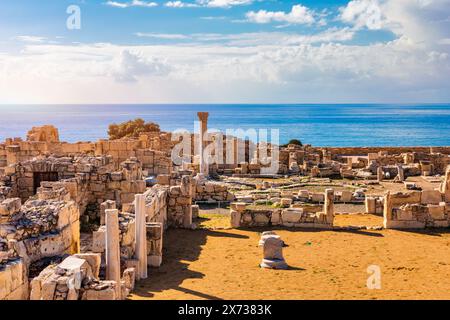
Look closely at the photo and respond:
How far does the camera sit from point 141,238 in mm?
13102

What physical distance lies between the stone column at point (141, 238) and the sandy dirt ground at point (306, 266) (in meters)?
0.29

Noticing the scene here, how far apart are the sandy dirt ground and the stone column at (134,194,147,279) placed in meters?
0.29

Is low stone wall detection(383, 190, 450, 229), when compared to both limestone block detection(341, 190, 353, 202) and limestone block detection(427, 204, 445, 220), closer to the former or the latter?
limestone block detection(427, 204, 445, 220)

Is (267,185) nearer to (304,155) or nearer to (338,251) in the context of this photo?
(304,155)

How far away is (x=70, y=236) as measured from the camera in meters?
12.6

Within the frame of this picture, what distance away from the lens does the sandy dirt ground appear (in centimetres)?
1206

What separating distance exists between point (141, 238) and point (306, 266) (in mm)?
4124

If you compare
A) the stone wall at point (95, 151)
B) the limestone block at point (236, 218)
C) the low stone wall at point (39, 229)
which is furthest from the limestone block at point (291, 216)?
the stone wall at point (95, 151)

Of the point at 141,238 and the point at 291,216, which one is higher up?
the point at 141,238

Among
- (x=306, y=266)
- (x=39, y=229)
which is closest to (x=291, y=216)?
(x=306, y=266)

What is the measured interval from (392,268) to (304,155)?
25.2 m

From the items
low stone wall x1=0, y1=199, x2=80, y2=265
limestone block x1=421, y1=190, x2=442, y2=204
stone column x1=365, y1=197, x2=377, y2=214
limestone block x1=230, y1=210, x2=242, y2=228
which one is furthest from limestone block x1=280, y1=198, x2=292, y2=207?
low stone wall x1=0, y1=199, x2=80, y2=265

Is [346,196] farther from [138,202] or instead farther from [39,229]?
[39,229]

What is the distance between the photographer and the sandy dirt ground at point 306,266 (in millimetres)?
12062
